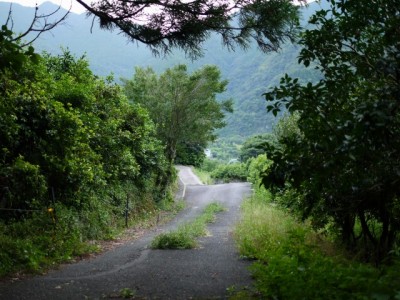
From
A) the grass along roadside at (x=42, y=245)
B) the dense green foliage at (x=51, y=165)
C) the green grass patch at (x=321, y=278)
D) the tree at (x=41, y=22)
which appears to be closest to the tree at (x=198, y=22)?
the tree at (x=41, y=22)

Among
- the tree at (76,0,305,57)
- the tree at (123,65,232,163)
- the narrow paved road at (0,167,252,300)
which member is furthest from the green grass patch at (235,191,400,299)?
the tree at (123,65,232,163)

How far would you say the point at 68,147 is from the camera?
1117 cm

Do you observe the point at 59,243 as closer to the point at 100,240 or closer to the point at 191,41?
the point at 100,240

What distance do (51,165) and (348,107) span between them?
26.7 ft

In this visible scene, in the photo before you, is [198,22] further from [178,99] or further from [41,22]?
[178,99]

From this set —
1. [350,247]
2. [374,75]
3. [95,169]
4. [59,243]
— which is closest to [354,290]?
[374,75]

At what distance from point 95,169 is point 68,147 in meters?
1.51

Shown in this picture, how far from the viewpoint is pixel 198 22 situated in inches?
254

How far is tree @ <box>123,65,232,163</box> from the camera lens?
2888cm

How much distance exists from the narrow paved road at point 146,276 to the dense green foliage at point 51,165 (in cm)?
91

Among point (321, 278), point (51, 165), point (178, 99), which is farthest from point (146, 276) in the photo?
point (178, 99)

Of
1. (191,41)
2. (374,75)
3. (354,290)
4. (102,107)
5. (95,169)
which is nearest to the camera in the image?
(354,290)

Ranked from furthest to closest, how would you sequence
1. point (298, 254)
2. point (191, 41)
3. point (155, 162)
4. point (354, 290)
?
point (155, 162), point (191, 41), point (298, 254), point (354, 290)

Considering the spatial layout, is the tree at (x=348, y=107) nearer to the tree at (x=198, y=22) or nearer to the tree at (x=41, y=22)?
the tree at (x=198, y=22)
